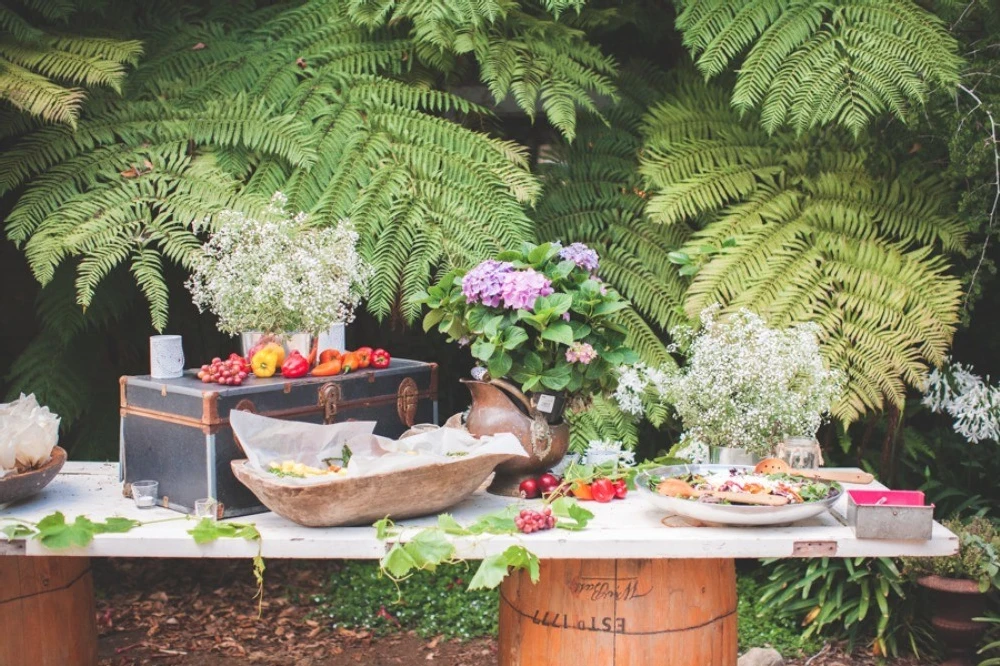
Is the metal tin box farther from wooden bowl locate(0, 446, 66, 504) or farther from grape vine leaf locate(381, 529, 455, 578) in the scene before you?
wooden bowl locate(0, 446, 66, 504)

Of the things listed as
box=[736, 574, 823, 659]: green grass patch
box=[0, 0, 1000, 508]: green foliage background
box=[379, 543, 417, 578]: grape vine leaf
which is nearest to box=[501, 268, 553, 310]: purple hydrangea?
box=[379, 543, 417, 578]: grape vine leaf

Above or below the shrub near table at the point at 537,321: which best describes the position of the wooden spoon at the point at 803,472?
below

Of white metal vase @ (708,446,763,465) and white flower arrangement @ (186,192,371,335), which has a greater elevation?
white flower arrangement @ (186,192,371,335)

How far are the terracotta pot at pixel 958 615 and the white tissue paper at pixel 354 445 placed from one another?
88.9 inches

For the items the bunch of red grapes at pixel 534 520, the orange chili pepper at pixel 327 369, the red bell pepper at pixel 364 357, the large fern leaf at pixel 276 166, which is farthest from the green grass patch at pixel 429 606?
the bunch of red grapes at pixel 534 520

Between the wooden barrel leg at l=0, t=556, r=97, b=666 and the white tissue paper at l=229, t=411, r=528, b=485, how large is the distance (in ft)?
2.70

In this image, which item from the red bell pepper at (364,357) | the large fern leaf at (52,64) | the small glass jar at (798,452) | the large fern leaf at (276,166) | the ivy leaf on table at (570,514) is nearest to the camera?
the ivy leaf on table at (570,514)

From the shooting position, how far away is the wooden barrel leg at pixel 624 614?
8.20 ft

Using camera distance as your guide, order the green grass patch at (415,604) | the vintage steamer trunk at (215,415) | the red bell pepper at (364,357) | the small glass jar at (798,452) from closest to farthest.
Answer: the vintage steamer trunk at (215,415), the small glass jar at (798,452), the red bell pepper at (364,357), the green grass patch at (415,604)

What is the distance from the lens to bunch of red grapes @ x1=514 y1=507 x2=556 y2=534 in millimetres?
2434

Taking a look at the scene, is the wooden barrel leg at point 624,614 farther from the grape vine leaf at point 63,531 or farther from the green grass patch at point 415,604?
the green grass patch at point 415,604

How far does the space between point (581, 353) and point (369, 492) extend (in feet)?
2.36

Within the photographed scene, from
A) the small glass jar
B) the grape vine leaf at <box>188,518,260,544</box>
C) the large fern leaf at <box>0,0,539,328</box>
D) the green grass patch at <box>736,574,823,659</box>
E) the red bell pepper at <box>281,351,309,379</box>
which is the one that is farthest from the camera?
the green grass patch at <box>736,574,823,659</box>

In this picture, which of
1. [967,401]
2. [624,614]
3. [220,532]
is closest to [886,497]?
[624,614]
